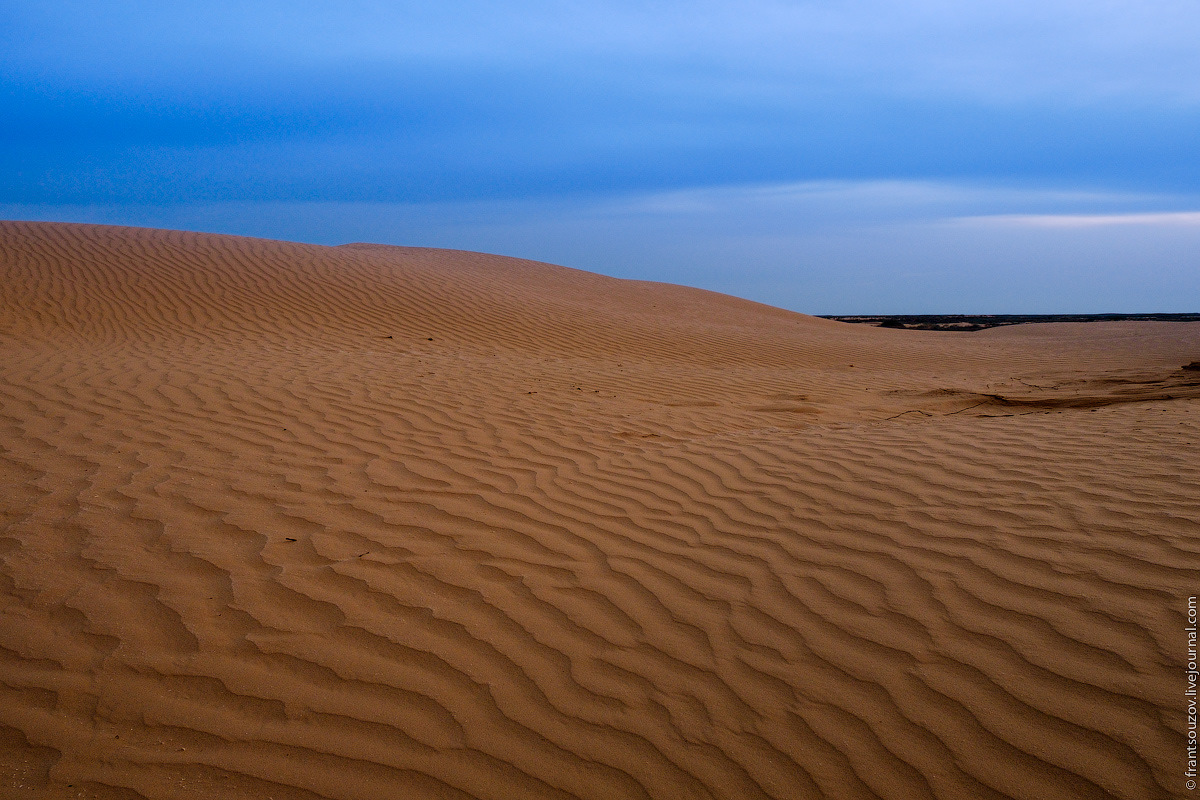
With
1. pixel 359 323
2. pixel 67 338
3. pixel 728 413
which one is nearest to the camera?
pixel 728 413

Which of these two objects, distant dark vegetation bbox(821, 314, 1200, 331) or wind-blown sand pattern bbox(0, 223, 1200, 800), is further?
distant dark vegetation bbox(821, 314, 1200, 331)

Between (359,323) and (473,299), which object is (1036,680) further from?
(473,299)

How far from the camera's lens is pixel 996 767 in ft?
7.04

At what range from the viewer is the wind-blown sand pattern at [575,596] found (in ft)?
7.23

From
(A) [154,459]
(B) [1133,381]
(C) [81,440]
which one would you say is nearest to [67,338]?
(C) [81,440]

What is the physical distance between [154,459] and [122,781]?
2.91 m

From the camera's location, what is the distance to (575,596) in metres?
3.11

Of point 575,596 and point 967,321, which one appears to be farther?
point 967,321

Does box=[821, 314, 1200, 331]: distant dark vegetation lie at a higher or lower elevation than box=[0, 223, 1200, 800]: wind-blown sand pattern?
higher

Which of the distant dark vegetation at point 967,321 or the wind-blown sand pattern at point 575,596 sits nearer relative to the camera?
the wind-blown sand pattern at point 575,596

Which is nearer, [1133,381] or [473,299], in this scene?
[1133,381]

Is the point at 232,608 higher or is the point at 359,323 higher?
the point at 359,323

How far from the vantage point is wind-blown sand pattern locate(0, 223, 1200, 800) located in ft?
7.23

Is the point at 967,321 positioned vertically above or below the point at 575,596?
above
